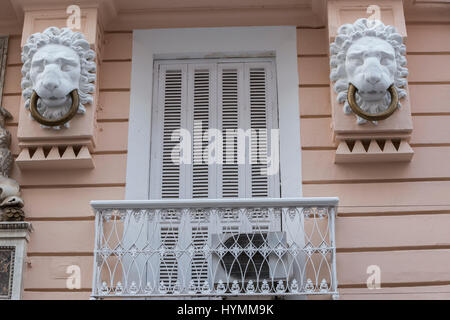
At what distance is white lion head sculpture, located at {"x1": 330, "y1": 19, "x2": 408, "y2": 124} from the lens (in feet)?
31.6

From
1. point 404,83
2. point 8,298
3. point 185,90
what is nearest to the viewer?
point 8,298

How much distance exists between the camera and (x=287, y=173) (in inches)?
391

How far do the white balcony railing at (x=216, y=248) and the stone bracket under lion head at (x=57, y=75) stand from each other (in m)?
1.22

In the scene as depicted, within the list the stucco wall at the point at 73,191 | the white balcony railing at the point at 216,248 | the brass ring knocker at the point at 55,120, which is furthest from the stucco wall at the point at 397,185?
the brass ring knocker at the point at 55,120

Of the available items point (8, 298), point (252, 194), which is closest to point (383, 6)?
point (252, 194)

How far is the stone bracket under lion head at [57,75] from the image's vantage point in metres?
9.77

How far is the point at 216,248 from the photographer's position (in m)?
9.15

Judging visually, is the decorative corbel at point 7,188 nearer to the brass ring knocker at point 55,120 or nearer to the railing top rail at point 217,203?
the brass ring knocker at point 55,120

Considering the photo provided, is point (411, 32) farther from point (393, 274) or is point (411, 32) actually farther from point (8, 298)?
point (8, 298)

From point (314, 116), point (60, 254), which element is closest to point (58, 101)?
point (60, 254)

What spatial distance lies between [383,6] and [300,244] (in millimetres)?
2836

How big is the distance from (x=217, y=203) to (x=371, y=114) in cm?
186

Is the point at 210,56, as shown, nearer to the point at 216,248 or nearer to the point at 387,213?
the point at 216,248

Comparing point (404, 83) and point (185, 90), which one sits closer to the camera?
point (404, 83)
